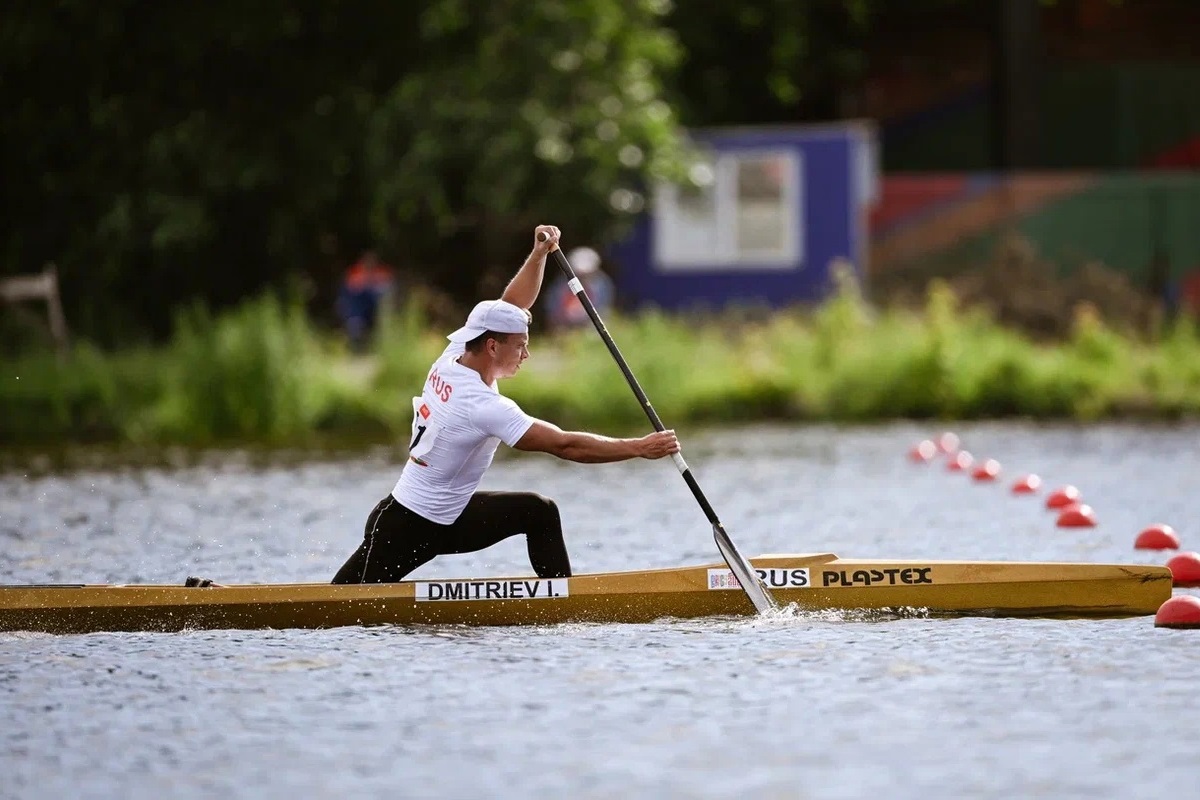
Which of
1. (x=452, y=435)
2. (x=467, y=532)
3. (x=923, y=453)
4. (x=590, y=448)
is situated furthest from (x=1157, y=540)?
(x=923, y=453)

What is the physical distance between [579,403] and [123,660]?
49.2 feet

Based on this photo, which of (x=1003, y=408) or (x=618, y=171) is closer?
(x=1003, y=408)

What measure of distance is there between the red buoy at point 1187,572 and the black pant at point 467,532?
12.6 ft

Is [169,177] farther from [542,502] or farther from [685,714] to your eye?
[685,714]

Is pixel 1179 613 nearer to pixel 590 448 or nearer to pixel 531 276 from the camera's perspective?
pixel 590 448

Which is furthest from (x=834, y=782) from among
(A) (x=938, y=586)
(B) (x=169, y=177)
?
(B) (x=169, y=177)

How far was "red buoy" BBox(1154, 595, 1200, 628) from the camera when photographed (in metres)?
11.5

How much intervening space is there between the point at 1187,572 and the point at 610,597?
374 centimetres

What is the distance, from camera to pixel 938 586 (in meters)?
12.0

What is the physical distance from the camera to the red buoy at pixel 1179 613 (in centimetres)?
1151

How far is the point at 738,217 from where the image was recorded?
35375 millimetres

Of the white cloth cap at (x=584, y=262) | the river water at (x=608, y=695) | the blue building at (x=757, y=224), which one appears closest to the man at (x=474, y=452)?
the river water at (x=608, y=695)

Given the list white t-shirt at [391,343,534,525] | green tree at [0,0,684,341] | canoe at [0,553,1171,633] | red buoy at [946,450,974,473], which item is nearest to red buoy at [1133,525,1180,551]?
canoe at [0,553,1171,633]

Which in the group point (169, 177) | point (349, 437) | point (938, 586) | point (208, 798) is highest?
point (169, 177)
